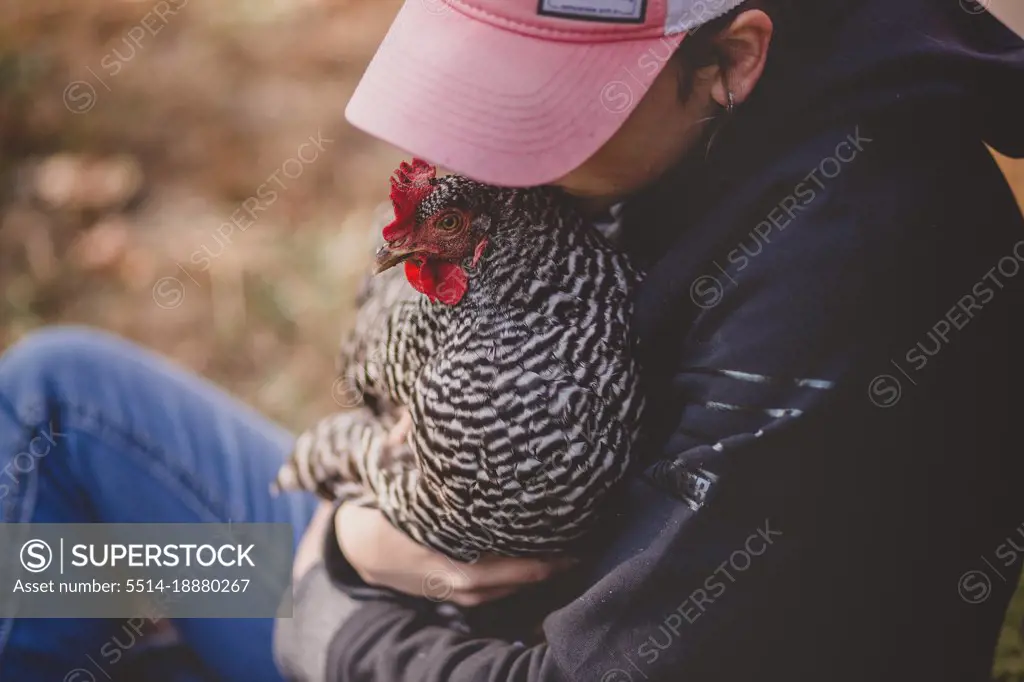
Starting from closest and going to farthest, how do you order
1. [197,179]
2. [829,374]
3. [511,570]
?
[829,374]
[511,570]
[197,179]

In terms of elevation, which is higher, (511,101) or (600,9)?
(600,9)

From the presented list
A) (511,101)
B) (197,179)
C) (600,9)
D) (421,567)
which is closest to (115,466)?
(421,567)

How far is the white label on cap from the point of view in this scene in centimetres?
93

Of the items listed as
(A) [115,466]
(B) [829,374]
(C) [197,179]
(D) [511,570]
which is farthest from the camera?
(C) [197,179]

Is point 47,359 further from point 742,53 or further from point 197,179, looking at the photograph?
point 197,179

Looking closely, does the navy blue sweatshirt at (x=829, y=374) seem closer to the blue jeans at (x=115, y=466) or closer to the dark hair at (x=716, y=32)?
the dark hair at (x=716, y=32)

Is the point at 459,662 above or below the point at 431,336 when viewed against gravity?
below

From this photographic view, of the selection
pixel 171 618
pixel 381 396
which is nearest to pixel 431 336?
pixel 381 396

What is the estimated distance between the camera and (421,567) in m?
1.14

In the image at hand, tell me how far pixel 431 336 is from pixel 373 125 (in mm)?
230

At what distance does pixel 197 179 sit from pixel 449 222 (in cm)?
183

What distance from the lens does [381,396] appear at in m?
1.24

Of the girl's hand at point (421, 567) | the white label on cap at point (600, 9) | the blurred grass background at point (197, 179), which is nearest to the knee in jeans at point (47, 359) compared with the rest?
the girl's hand at point (421, 567)

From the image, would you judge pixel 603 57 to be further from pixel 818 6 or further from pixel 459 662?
pixel 459 662
